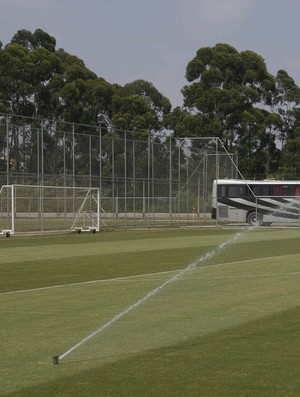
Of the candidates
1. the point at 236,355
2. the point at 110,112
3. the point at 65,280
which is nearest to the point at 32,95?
the point at 110,112

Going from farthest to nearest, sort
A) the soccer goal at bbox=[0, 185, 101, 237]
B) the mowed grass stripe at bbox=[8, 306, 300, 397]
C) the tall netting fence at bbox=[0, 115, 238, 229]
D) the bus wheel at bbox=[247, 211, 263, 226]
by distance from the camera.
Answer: the bus wheel at bbox=[247, 211, 263, 226] → the tall netting fence at bbox=[0, 115, 238, 229] → the soccer goal at bbox=[0, 185, 101, 237] → the mowed grass stripe at bbox=[8, 306, 300, 397]

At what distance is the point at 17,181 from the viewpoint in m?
43.2

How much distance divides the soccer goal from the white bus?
11979mm

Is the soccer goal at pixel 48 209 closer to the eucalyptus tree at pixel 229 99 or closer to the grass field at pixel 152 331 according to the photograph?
the grass field at pixel 152 331

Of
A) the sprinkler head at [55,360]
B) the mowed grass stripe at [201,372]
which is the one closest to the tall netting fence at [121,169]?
the mowed grass stripe at [201,372]

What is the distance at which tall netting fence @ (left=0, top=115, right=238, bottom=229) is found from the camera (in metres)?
44.4

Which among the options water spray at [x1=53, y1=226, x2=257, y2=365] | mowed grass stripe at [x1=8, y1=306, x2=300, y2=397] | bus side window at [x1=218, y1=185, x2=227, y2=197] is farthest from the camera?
bus side window at [x1=218, y1=185, x2=227, y2=197]

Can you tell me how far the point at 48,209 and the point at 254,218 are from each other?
59.0 feet

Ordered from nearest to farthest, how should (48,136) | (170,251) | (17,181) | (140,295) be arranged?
(140,295) < (170,251) < (17,181) < (48,136)

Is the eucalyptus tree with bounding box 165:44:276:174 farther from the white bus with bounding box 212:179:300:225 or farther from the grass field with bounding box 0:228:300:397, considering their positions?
the grass field with bounding box 0:228:300:397

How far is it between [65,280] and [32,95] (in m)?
64.4

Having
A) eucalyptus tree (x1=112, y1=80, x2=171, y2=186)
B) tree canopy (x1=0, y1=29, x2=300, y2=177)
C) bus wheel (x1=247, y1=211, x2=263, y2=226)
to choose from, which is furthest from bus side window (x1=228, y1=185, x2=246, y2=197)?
tree canopy (x1=0, y1=29, x2=300, y2=177)

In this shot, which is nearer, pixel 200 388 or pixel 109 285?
pixel 200 388

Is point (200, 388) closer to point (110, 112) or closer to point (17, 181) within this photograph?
point (17, 181)
